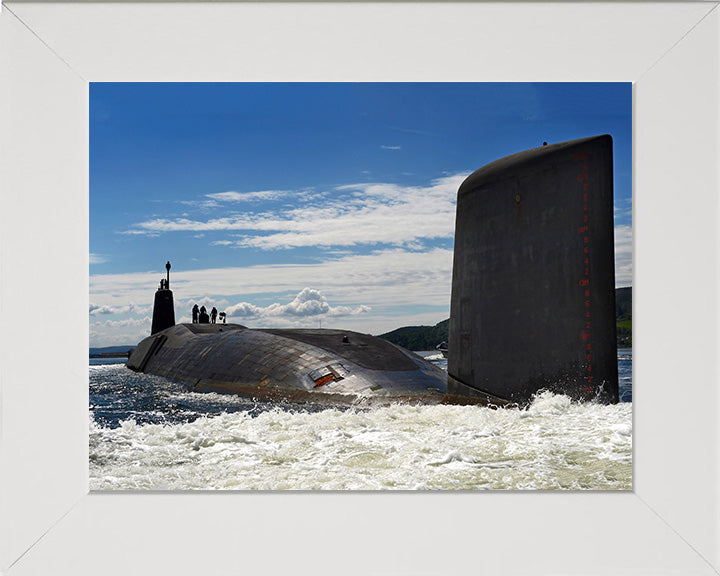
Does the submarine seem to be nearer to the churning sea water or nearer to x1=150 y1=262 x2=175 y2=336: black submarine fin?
the churning sea water

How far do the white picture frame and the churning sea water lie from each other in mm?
422

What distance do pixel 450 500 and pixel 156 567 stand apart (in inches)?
75.1

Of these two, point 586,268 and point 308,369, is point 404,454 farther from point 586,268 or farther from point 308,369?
point 308,369

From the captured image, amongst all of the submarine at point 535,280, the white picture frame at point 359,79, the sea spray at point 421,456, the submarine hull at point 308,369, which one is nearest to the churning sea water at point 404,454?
the sea spray at point 421,456

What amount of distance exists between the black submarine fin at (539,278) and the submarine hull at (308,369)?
8.52 feet

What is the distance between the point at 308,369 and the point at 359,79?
22.6 feet

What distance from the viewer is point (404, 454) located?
4.93 meters

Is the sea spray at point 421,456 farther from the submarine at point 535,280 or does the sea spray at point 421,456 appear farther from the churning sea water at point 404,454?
the submarine at point 535,280

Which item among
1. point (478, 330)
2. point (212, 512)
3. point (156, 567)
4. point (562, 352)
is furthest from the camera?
point (478, 330)

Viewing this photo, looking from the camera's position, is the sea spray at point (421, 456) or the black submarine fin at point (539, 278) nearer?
the sea spray at point (421, 456)

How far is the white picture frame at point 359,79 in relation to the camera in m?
3.00
